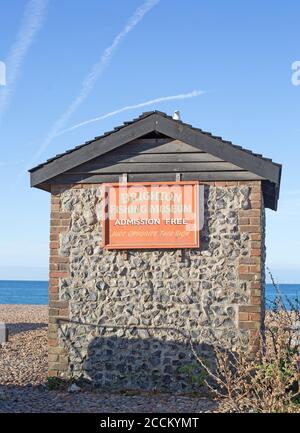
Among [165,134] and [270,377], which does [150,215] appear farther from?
[270,377]

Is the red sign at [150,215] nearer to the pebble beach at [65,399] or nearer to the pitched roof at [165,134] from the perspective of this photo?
the pitched roof at [165,134]

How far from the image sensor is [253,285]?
1174 centimetres

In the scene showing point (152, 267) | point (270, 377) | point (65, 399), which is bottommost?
point (65, 399)

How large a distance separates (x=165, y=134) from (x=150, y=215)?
1.52 meters

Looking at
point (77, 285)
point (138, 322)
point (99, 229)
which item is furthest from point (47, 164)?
point (138, 322)

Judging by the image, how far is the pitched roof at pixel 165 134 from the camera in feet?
39.0

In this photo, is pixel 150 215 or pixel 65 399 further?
pixel 150 215

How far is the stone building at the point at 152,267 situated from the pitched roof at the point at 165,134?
2cm

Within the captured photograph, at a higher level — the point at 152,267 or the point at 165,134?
the point at 165,134

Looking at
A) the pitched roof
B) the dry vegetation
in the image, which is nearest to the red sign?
the pitched roof

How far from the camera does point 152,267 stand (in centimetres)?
1209

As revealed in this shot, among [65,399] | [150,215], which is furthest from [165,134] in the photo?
[65,399]

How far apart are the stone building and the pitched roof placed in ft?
0.06
